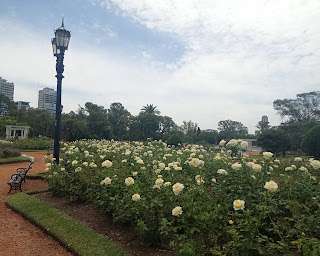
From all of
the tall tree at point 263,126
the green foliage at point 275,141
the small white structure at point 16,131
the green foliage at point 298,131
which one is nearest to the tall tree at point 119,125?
the small white structure at point 16,131

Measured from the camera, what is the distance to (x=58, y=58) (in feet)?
23.4

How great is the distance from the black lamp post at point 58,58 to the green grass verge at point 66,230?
189cm

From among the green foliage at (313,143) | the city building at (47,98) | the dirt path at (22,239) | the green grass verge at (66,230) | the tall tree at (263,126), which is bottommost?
the dirt path at (22,239)

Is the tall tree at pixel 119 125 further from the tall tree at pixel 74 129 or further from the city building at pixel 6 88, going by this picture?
the city building at pixel 6 88

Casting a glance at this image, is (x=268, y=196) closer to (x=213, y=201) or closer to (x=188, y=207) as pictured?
(x=213, y=201)

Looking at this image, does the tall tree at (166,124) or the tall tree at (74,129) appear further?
the tall tree at (166,124)

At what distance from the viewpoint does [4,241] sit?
12.0 ft

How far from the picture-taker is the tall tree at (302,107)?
47281mm

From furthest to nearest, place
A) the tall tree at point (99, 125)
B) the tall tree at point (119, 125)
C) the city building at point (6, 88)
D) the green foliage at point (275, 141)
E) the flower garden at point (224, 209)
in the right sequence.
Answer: the city building at point (6, 88), the tall tree at point (119, 125), the tall tree at point (99, 125), the green foliage at point (275, 141), the flower garden at point (224, 209)

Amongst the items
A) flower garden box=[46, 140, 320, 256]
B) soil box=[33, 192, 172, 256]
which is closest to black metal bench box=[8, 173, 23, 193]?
soil box=[33, 192, 172, 256]

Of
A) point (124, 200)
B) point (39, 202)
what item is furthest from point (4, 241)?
point (124, 200)

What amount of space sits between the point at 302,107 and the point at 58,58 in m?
51.1

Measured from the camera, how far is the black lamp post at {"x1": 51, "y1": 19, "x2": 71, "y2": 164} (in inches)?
269

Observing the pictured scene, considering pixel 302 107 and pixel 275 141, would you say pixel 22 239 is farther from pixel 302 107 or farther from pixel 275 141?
pixel 302 107
